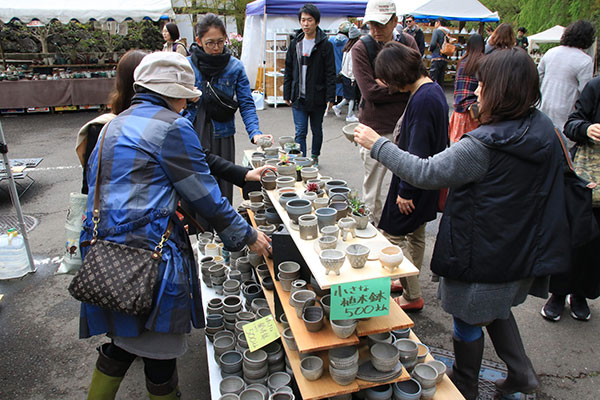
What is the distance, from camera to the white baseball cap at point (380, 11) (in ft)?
11.1

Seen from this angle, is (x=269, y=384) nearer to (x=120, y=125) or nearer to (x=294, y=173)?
(x=294, y=173)

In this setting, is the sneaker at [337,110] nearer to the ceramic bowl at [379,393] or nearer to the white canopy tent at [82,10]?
the white canopy tent at [82,10]

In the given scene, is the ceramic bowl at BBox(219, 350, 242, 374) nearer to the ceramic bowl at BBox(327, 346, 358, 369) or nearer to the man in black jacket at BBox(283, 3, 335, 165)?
the ceramic bowl at BBox(327, 346, 358, 369)

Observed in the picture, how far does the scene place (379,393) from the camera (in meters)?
2.00

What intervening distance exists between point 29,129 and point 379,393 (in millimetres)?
9462

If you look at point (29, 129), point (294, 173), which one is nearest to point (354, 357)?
point (294, 173)

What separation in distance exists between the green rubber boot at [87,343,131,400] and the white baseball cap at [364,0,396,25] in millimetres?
2937

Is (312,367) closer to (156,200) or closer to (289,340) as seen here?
(289,340)

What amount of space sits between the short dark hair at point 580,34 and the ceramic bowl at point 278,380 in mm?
3788

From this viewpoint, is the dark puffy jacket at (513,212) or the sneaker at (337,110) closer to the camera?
the dark puffy jacket at (513,212)

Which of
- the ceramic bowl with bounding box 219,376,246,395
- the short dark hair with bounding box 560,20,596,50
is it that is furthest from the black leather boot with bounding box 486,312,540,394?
the short dark hair with bounding box 560,20,596,50

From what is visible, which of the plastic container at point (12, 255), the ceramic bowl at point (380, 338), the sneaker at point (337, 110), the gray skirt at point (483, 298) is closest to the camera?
the gray skirt at point (483, 298)

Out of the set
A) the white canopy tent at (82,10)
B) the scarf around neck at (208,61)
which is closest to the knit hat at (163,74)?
the scarf around neck at (208,61)

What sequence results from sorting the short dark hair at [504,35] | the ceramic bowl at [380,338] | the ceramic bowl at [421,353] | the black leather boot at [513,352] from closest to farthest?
the ceramic bowl at [380,338], the black leather boot at [513,352], the ceramic bowl at [421,353], the short dark hair at [504,35]
